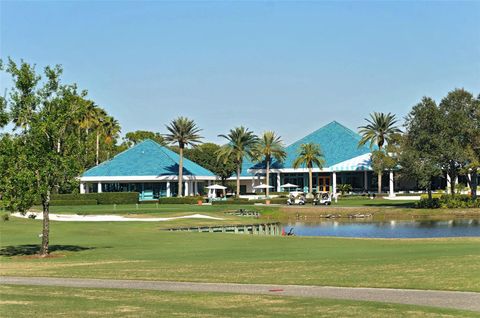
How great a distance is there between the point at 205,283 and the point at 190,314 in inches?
240

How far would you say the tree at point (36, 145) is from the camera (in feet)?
109

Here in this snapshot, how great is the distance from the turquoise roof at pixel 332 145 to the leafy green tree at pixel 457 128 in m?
42.0

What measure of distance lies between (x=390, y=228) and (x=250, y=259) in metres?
32.7

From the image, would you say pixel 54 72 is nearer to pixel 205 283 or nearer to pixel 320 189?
pixel 205 283

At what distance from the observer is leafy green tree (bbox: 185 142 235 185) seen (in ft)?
449

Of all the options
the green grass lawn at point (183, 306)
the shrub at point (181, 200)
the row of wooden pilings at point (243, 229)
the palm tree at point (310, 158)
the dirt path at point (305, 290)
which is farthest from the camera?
the palm tree at point (310, 158)

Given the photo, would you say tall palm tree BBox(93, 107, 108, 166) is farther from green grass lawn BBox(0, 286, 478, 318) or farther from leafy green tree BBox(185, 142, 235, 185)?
green grass lawn BBox(0, 286, 478, 318)

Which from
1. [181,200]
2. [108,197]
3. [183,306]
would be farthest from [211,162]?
[183,306]

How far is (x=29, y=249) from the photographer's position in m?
38.9

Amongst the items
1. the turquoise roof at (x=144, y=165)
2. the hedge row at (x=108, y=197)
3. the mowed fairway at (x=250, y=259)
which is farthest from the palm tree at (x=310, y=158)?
the mowed fairway at (x=250, y=259)

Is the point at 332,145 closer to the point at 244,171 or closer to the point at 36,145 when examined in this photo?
the point at 244,171

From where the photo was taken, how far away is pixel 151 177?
112 m

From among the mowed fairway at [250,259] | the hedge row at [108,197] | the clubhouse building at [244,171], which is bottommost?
the mowed fairway at [250,259]

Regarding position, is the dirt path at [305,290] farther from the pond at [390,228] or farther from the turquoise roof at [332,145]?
the turquoise roof at [332,145]
